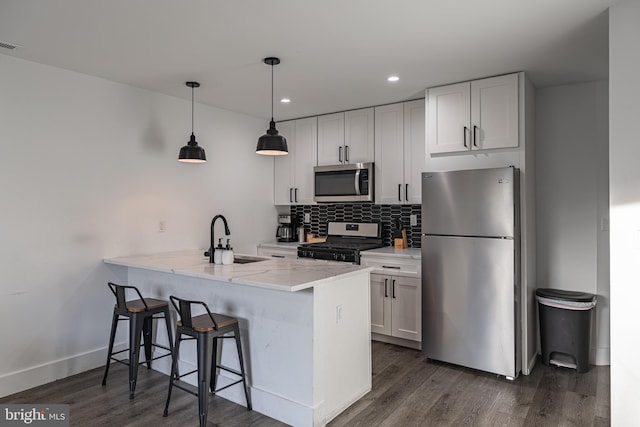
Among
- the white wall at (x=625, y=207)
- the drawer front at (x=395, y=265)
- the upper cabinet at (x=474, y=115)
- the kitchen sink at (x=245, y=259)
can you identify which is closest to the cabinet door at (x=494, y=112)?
the upper cabinet at (x=474, y=115)

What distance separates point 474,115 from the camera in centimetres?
346

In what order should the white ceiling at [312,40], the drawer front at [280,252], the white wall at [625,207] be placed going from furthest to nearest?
the drawer front at [280,252] → the white ceiling at [312,40] → the white wall at [625,207]

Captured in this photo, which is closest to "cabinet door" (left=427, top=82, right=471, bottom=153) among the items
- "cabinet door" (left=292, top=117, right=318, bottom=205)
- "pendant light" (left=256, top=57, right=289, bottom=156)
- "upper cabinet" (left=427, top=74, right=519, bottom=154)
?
"upper cabinet" (left=427, top=74, right=519, bottom=154)

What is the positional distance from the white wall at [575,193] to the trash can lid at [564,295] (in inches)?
5.1

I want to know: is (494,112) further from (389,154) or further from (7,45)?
(7,45)

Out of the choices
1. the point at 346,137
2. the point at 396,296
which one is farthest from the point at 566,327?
the point at 346,137

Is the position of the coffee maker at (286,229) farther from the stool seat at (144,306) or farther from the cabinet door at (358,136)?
the stool seat at (144,306)

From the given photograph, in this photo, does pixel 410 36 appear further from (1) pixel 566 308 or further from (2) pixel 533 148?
(1) pixel 566 308

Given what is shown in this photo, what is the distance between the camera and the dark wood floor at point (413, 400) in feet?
8.40

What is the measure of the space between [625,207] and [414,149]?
2157mm

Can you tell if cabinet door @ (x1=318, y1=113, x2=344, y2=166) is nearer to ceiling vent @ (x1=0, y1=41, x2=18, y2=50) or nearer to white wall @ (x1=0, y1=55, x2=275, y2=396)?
white wall @ (x1=0, y1=55, x2=275, y2=396)

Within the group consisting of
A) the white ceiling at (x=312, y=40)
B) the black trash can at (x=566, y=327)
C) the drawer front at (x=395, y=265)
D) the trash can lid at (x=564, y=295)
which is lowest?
the black trash can at (x=566, y=327)

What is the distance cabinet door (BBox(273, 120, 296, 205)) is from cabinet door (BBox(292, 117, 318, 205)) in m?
0.06

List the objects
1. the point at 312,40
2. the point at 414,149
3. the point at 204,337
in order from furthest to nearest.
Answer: the point at 414,149
the point at 312,40
the point at 204,337
